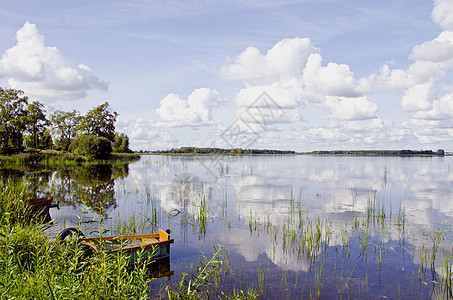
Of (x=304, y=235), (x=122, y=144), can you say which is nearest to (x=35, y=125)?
(x=122, y=144)

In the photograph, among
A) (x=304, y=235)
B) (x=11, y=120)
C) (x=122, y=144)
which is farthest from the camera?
(x=122, y=144)

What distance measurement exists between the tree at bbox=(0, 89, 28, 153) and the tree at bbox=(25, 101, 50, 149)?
46.4 inches

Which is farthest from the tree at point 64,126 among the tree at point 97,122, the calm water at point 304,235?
the calm water at point 304,235

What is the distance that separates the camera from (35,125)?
60.3 metres

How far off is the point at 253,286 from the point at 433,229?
10.2 metres

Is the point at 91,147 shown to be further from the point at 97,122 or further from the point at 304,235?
the point at 304,235

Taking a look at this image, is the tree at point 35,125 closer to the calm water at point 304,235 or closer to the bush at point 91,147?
the bush at point 91,147

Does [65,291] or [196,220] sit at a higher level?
[65,291]

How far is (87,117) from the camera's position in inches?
2625

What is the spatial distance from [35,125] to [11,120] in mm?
6452

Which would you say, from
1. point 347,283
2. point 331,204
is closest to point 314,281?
point 347,283

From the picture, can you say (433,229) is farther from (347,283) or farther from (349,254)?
(347,283)

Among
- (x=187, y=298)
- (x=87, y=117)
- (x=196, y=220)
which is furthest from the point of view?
(x=87, y=117)

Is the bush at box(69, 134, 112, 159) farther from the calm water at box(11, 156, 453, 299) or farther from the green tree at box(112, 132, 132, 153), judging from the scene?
the calm water at box(11, 156, 453, 299)
